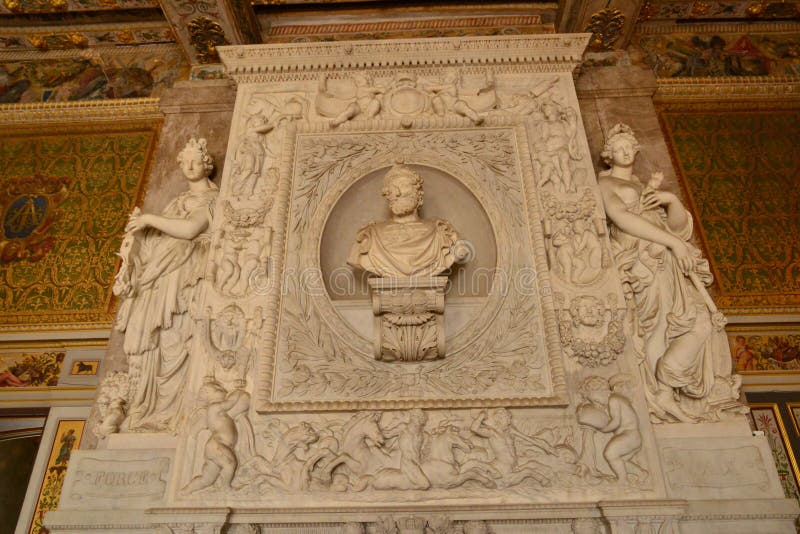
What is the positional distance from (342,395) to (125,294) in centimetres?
Result: 185

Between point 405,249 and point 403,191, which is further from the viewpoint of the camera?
point 403,191

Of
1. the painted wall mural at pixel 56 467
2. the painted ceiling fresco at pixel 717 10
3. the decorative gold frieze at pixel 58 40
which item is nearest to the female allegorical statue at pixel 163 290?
the painted wall mural at pixel 56 467

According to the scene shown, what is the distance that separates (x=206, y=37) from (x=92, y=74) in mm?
1556

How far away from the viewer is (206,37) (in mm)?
5379

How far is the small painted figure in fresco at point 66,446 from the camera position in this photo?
4441 millimetres

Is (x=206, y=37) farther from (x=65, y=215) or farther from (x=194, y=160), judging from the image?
(x=65, y=215)

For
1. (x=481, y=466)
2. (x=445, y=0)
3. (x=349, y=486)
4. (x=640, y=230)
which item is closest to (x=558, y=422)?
(x=481, y=466)

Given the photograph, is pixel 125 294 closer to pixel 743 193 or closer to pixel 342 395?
pixel 342 395

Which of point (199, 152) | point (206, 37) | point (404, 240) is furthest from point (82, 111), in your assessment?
point (404, 240)

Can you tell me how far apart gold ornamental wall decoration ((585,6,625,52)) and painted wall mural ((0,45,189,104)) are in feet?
13.6

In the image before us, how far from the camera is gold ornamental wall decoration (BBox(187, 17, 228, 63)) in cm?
527

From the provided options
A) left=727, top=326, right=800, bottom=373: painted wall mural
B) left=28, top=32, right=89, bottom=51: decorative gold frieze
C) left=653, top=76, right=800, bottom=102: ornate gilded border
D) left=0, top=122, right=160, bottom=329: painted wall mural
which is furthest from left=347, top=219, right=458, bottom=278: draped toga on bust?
left=28, top=32, right=89, bottom=51: decorative gold frieze

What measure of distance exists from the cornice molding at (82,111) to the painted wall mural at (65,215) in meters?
0.14

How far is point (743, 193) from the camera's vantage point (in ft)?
16.8
